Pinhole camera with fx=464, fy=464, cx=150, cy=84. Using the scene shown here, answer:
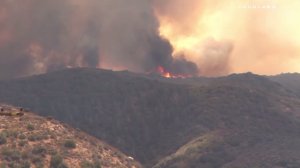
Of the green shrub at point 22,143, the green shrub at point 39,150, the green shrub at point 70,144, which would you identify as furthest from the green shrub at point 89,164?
the green shrub at point 22,143

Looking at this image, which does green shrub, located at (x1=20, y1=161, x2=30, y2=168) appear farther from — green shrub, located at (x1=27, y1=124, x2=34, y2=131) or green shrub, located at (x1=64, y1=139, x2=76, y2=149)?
green shrub, located at (x1=27, y1=124, x2=34, y2=131)

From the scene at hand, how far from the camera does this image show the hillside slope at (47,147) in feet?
201

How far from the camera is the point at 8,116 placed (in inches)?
2901

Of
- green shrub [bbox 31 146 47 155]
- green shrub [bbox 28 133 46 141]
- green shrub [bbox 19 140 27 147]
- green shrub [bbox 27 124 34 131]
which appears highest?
green shrub [bbox 27 124 34 131]

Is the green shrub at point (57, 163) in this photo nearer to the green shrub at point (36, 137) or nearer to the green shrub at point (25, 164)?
the green shrub at point (25, 164)

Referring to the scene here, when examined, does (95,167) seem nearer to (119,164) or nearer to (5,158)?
(119,164)

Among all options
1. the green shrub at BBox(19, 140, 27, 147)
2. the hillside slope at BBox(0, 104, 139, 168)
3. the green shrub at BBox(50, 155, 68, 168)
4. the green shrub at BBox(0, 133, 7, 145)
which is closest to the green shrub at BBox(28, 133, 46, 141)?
the hillside slope at BBox(0, 104, 139, 168)

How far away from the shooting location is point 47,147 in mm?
65375

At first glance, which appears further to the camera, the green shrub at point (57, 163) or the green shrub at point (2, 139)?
the green shrub at point (2, 139)

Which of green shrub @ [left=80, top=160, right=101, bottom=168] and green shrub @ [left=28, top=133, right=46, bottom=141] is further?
green shrub @ [left=28, top=133, right=46, bottom=141]

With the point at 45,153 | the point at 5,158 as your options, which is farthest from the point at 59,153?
the point at 5,158

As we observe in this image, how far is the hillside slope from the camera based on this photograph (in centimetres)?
6128

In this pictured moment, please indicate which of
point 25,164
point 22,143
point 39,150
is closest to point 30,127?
point 22,143

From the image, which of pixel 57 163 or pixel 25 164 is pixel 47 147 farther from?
pixel 25 164
